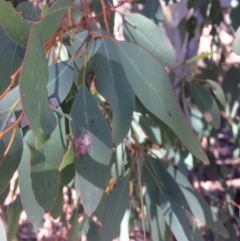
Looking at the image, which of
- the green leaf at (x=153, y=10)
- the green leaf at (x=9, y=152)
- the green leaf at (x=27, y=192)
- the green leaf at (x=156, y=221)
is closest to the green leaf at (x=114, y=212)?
the green leaf at (x=156, y=221)

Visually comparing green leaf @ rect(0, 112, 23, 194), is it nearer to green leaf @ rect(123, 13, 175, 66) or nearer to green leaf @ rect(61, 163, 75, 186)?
green leaf @ rect(61, 163, 75, 186)

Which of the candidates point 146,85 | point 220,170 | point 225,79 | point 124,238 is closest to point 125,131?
point 146,85

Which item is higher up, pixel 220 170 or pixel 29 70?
pixel 29 70

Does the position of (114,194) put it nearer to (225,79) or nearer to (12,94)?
(12,94)

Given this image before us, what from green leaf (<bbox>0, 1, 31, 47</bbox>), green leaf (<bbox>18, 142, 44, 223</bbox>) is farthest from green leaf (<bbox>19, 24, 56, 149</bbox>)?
green leaf (<bbox>18, 142, 44, 223</bbox>)

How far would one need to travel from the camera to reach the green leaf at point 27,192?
82 centimetres

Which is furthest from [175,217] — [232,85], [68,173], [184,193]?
[232,85]

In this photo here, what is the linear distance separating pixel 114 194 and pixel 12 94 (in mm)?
393

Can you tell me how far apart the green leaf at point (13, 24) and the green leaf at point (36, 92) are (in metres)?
0.03

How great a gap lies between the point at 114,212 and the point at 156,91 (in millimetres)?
388

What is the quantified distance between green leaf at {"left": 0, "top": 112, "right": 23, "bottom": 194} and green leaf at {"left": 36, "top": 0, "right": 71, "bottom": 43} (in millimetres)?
154

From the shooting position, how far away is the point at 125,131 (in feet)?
2.43

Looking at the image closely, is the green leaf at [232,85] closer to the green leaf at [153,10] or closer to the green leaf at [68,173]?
the green leaf at [153,10]

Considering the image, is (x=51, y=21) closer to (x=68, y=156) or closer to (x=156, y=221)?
(x=68, y=156)
